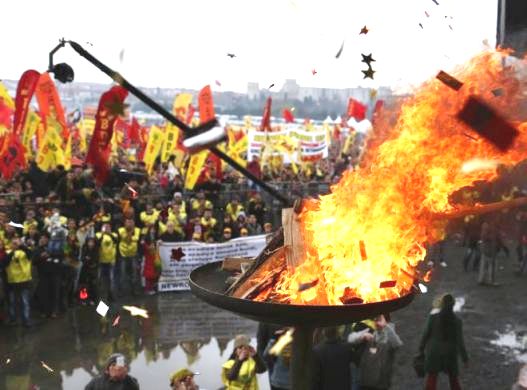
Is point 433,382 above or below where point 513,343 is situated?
above

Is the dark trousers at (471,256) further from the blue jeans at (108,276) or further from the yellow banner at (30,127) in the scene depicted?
the yellow banner at (30,127)

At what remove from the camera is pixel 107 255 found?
11391mm

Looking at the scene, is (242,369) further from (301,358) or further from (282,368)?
(301,358)

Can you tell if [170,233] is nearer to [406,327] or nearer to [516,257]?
[406,327]

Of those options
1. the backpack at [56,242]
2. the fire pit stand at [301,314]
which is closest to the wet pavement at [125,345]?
the backpack at [56,242]

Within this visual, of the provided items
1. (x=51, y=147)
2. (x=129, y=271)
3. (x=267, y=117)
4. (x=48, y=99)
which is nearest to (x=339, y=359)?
(x=129, y=271)

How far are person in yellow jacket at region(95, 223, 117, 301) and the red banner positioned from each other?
5.77 meters

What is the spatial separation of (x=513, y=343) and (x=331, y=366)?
4806 millimetres

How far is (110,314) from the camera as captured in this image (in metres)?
10.8

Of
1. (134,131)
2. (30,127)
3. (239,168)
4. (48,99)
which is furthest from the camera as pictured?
(134,131)

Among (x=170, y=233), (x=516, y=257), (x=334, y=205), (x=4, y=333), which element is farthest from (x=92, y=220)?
(x=516, y=257)

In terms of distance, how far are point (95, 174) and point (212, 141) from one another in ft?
42.2

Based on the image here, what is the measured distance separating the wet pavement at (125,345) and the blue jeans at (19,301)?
0.27 meters

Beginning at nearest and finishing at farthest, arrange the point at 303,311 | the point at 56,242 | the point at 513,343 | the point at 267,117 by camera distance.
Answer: the point at 303,311, the point at 513,343, the point at 56,242, the point at 267,117
